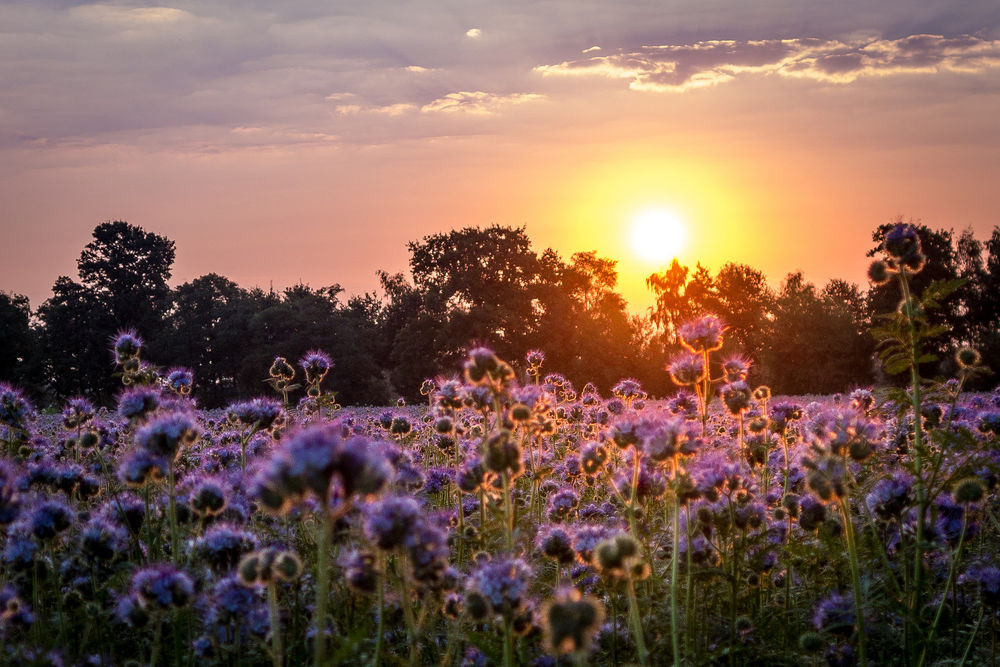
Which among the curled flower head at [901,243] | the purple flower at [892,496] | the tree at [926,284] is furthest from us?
the tree at [926,284]

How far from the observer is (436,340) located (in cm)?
5600

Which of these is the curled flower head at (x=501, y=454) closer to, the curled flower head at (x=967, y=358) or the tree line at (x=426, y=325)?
the curled flower head at (x=967, y=358)

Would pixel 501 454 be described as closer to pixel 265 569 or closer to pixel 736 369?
pixel 265 569

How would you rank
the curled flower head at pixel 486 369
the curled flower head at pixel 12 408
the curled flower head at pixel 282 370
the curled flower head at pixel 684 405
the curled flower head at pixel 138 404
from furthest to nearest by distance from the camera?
1. the curled flower head at pixel 684 405
2. the curled flower head at pixel 282 370
3. the curled flower head at pixel 12 408
4. the curled flower head at pixel 138 404
5. the curled flower head at pixel 486 369

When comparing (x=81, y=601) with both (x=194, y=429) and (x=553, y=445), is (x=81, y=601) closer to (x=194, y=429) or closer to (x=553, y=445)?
(x=194, y=429)

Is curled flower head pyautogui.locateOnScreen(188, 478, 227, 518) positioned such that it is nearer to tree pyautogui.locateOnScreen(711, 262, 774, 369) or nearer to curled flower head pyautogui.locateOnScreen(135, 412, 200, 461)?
curled flower head pyautogui.locateOnScreen(135, 412, 200, 461)

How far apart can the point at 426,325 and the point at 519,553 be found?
174 feet

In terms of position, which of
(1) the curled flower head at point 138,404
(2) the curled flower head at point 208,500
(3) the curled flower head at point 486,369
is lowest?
(2) the curled flower head at point 208,500

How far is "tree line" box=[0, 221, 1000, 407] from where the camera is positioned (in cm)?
5644

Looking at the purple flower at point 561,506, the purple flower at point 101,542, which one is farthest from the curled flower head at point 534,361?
the purple flower at point 101,542

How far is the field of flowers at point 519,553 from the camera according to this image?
10.1ft

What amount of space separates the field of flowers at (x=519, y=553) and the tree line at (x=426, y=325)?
1901 inches

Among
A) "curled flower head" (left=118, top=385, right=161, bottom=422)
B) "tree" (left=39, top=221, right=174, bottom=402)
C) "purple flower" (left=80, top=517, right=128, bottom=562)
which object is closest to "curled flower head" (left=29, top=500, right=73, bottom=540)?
"purple flower" (left=80, top=517, right=128, bottom=562)

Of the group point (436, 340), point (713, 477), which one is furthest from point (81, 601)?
point (436, 340)
